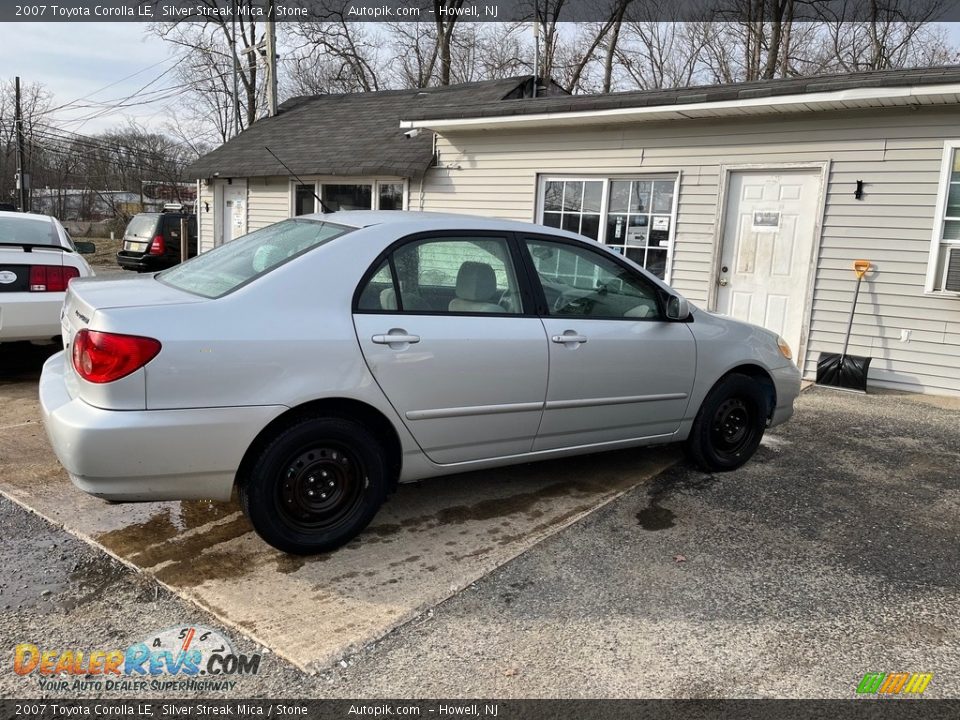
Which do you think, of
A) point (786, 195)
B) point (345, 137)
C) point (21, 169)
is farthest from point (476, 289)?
point (21, 169)

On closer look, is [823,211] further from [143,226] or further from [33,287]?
[143,226]

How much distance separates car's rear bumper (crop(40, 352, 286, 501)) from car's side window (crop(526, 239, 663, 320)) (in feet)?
5.30

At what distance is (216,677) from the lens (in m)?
2.46

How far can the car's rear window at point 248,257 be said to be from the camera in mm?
3270

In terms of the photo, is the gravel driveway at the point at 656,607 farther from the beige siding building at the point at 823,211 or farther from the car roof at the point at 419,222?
the beige siding building at the point at 823,211

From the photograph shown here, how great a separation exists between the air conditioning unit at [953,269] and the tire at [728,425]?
12.3 feet

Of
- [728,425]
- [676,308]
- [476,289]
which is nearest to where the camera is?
[476,289]

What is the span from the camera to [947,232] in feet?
23.6

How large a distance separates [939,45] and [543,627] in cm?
2420

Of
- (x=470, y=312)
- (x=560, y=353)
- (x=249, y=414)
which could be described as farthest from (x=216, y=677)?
(x=560, y=353)

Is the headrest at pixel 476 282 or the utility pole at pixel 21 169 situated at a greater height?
the utility pole at pixel 21 169

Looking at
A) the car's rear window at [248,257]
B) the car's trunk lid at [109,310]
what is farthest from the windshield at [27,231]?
the car's rear window at [248,257]

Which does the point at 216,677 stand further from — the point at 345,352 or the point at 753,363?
the point at 753,363

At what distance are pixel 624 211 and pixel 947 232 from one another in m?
3.52
